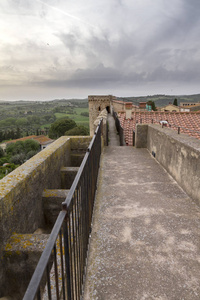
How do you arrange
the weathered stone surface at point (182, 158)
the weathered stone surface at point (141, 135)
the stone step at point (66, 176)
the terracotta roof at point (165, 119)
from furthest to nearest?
the terracotta roof at point (165, 119), the weathered stone surface at point (141, 135), the stone step at point (66, 176), the weathered stone surface at point (182, 158)

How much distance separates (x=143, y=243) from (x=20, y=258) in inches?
78.2

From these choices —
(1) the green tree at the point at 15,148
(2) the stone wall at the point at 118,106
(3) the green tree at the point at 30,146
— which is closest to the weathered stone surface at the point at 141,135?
(2) the stone wall at the point at 118,106

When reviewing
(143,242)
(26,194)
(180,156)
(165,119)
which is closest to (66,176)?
(26,194)

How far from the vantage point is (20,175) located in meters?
4.12

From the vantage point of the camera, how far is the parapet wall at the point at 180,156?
3697mm

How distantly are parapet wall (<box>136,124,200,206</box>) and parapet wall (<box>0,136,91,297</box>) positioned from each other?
320 centimetres

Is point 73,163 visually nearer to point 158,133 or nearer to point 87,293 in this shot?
point 158,133

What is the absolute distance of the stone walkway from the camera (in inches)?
83.6

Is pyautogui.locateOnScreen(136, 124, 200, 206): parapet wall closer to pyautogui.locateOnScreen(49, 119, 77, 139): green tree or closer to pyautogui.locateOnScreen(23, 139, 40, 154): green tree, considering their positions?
pyautogui.locateOnScreen(49, 119, 77, 139): green tree

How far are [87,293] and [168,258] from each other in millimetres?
1070

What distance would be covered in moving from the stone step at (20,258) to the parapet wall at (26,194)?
0.37 ft

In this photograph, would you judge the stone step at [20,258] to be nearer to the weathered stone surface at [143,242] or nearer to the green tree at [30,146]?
the weathered stone surface at [143,242]

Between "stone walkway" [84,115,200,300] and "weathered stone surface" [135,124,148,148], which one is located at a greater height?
"weathered stone surface" [135,124,148,148]

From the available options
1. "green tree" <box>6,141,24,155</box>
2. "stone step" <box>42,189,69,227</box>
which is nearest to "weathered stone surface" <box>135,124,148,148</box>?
"stone step" <box>42,189,69,227</box>
